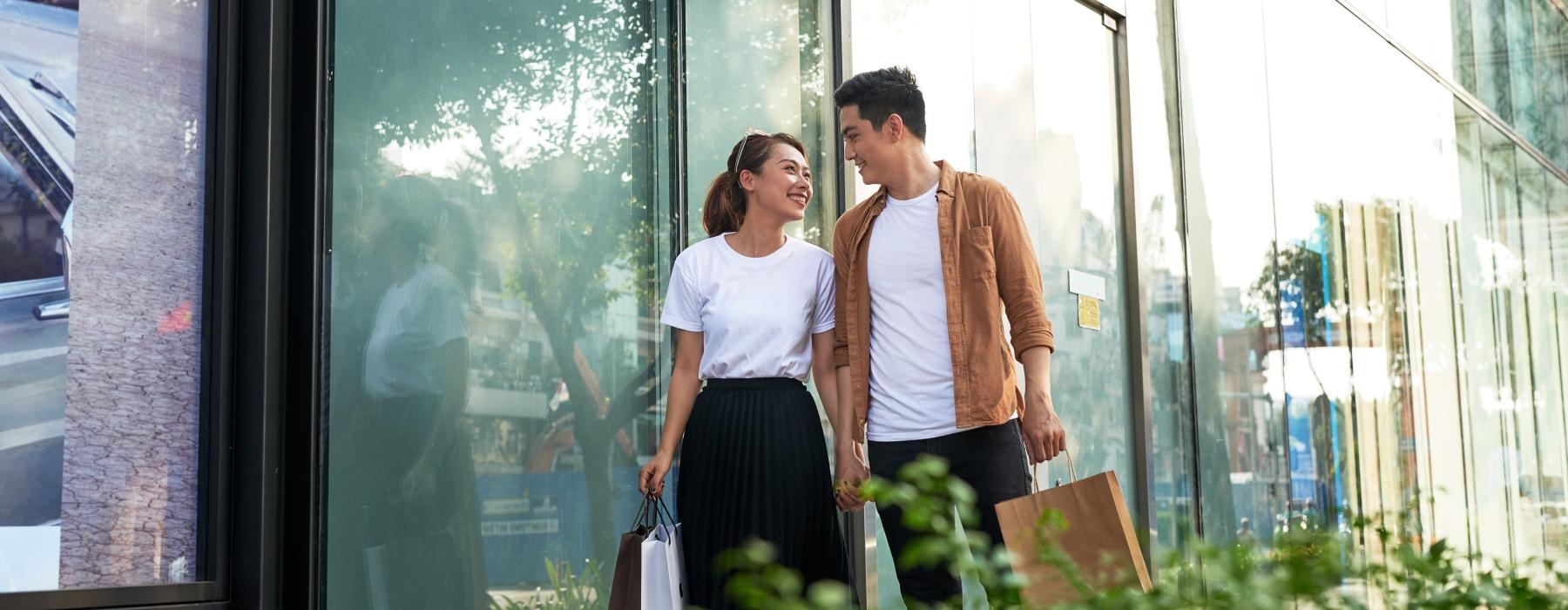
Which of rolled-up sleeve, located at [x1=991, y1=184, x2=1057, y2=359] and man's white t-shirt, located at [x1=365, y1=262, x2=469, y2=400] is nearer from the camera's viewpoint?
rolled-up sleeve, located at [x1=991, y1=184, x2=1057, y2=359]

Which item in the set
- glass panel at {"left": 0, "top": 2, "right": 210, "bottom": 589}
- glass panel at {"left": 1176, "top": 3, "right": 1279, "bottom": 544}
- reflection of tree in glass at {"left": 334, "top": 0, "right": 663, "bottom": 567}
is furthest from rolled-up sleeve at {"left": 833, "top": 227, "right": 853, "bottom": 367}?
glass panel at {"left": 1176, "top": 3, "right": 1279, "bottom": 544}

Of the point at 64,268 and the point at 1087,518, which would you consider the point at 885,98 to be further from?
the point at 64,268

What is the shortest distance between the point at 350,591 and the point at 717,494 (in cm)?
89

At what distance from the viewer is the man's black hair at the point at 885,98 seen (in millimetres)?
3268

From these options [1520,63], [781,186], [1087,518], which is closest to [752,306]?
[781,186]

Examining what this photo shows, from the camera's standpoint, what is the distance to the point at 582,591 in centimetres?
378

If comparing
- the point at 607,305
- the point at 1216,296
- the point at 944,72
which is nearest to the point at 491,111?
the point at 607,305

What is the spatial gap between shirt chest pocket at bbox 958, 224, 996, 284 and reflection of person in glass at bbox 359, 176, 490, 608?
4.18 feet

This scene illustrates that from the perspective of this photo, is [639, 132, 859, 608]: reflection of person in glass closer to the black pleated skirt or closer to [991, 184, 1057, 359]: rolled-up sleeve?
the black pleated skirt

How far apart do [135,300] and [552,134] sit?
1193 millimetres

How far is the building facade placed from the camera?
2.98 m

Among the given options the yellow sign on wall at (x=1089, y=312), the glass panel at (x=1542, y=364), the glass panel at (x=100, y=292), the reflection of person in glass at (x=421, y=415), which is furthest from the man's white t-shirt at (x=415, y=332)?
the glass panel at (x=1542, y=364)

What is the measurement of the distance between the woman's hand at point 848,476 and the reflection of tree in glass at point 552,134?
877mm

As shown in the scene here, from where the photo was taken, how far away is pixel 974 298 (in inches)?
123
